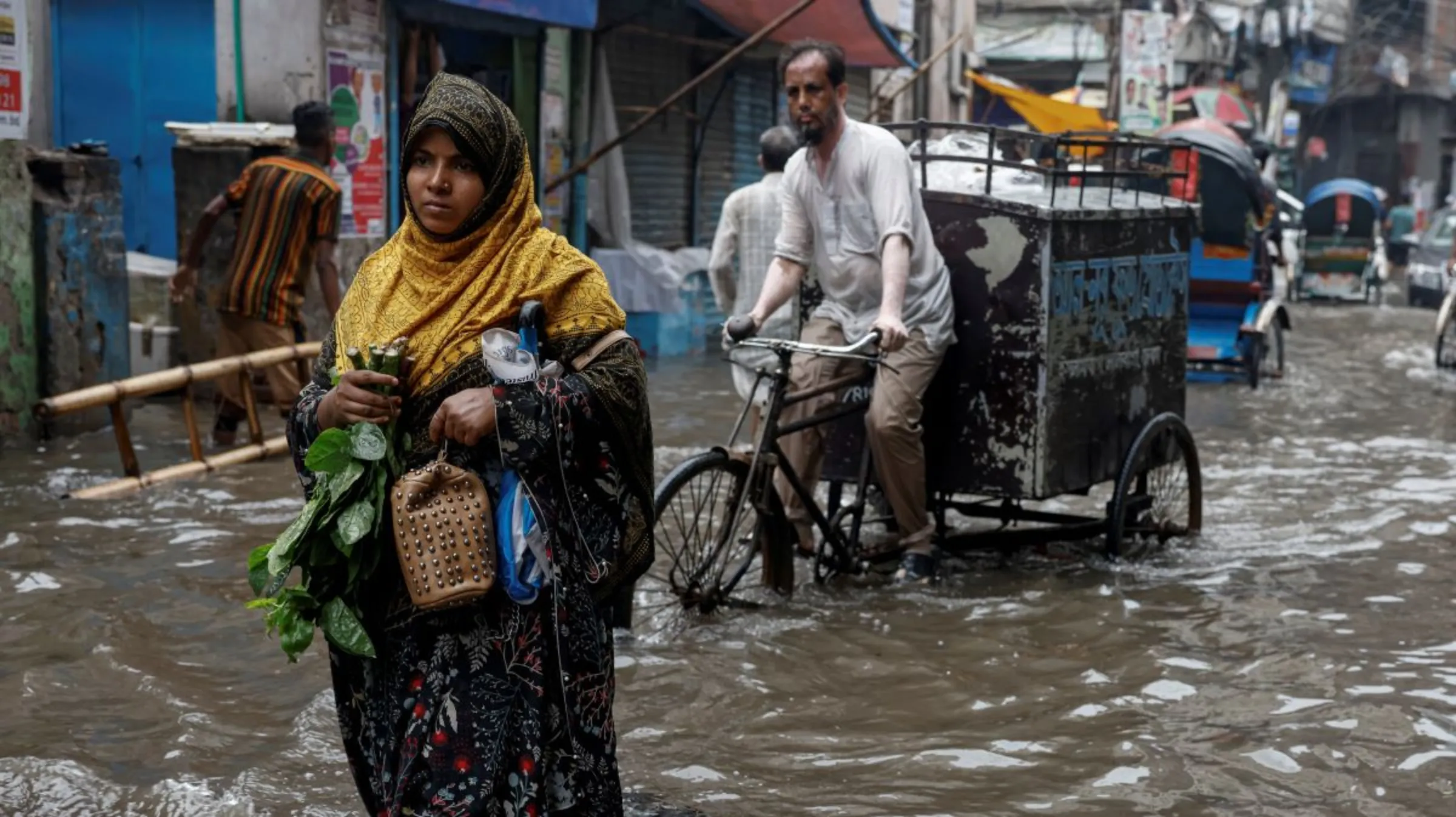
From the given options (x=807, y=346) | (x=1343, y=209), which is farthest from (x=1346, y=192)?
(x=807, y=346)

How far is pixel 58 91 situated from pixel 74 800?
818 cm

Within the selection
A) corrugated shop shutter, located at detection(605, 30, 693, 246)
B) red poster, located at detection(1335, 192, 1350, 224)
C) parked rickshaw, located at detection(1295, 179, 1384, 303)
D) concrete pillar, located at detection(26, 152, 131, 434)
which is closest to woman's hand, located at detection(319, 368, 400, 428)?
concrete pillar, located at detection(26, 152, 131, 434)

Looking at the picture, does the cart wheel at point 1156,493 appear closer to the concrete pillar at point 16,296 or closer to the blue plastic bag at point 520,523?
the blue plastic bag at point 520,523

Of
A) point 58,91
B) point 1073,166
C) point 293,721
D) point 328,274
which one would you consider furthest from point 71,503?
point 1073,166

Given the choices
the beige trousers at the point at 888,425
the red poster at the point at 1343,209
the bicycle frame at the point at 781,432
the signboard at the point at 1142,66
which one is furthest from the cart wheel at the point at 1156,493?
the red poster at the point at 1343,209

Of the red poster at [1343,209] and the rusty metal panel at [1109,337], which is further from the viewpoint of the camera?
the red poster at [1343,209]

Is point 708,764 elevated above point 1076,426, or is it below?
below

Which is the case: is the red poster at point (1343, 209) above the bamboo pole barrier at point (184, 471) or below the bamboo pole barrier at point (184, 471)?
above

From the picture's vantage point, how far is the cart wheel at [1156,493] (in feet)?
21.4

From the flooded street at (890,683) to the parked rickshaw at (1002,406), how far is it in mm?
219

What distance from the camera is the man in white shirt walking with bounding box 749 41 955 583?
5598 millimetres

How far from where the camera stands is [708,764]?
14.1 feet

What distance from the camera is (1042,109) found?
70.9 feet

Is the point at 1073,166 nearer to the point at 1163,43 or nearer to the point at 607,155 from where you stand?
the point at 607,155
